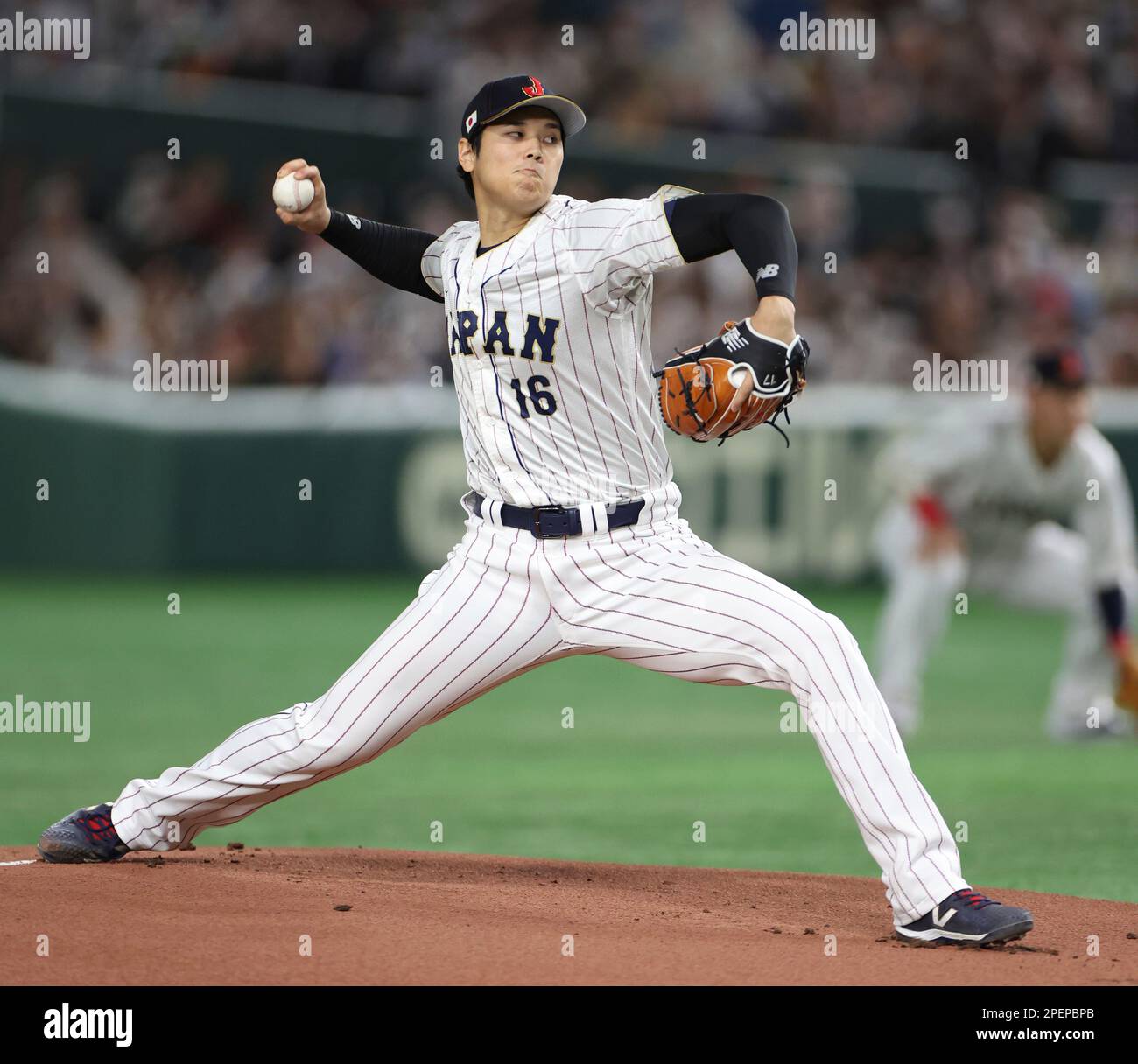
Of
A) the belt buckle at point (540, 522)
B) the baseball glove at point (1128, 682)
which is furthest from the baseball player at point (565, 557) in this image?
the baseball glove at point (1128, 682)

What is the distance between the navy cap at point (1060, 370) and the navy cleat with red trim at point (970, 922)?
16.0 feet

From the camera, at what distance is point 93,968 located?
3.47 metres

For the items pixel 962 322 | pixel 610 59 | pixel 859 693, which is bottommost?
pixel 859 693

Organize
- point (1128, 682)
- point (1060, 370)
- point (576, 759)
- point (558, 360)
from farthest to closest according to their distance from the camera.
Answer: point (1060, 370) → point (1128, 682) → point (576, 759) → point (558, 360)

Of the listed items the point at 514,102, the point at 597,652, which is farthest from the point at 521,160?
the point at 597,652

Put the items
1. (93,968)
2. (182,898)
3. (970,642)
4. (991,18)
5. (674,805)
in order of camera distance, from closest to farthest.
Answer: (93,968) → (182,898) → (674,805) → (970,642) → (991,18)

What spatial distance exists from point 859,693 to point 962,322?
12103 mm

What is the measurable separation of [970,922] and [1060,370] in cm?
500

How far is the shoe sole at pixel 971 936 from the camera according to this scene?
3.72 meters

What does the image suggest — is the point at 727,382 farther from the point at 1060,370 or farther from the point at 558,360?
the point at 1060,370

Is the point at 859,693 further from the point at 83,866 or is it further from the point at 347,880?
the point at 83,866

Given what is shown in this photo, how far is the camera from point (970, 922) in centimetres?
373

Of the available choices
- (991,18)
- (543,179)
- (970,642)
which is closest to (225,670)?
(970,642)

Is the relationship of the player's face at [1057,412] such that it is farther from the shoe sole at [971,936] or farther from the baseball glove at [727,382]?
the shoe sole at [971,936]
